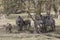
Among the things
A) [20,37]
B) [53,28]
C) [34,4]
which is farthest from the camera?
[53,28]

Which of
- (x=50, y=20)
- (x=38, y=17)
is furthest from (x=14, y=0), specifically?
(x=50, y=20)

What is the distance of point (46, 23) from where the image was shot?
1082cm

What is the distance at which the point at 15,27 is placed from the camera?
38.6 ft

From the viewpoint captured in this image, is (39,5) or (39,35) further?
(39,5)

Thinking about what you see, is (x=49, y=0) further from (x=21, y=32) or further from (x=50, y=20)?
(x=21, y=32)

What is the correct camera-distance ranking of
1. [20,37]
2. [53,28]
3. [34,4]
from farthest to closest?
[53,28]
[34,4]
[20,37]

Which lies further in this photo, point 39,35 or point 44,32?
point 44,32

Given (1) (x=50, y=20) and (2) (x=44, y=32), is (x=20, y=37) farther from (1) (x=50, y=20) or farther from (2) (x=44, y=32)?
(1) (x=50, y=20)

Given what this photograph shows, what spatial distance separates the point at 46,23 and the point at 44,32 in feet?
1.73

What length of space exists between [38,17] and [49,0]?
1.02 m

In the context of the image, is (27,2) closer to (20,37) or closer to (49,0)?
(49,0)

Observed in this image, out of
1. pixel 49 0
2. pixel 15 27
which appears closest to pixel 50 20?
pixel 49 0

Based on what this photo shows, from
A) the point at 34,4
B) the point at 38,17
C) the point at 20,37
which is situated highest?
the point at 34,4

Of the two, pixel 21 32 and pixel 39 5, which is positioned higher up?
pixel 39 5
